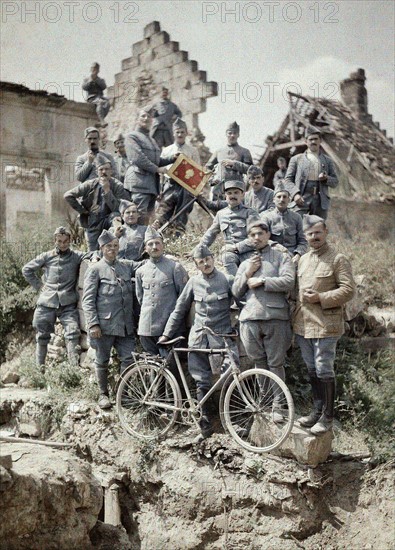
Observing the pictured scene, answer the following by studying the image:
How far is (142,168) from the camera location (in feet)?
33.9

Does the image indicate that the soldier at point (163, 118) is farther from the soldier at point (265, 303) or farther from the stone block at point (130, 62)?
the stone block at point (130, 62)

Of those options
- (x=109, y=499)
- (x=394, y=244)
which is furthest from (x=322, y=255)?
(x=394, y=244)

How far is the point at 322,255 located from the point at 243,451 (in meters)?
2.39

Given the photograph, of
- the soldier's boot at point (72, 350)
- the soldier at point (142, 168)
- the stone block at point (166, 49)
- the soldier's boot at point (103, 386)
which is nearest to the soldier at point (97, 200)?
the soldier at point (142, 168)

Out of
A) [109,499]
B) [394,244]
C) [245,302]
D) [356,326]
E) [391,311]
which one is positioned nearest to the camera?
[245,302]

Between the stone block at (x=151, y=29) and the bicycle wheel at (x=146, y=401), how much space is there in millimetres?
16038

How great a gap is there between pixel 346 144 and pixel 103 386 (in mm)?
11029

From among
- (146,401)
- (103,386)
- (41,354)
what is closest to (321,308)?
(146,401)

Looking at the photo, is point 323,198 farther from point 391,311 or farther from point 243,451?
point 243,451

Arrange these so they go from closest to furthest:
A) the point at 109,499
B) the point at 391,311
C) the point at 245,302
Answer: the point at 245,302 < the point at 109,499 < the point at 391,311

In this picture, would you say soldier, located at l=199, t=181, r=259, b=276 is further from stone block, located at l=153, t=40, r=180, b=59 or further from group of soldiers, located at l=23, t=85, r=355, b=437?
stone block, located at l=153, t=40, r=180, b=59

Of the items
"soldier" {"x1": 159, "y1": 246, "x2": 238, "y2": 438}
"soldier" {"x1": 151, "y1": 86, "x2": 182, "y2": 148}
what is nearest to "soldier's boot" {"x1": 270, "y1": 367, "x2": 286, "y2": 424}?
"soldier" {"x1": 159, "y1": 246, "x2": 238, "y2": 438}

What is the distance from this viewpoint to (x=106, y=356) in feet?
28.2

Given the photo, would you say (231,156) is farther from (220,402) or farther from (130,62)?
(130,62)
